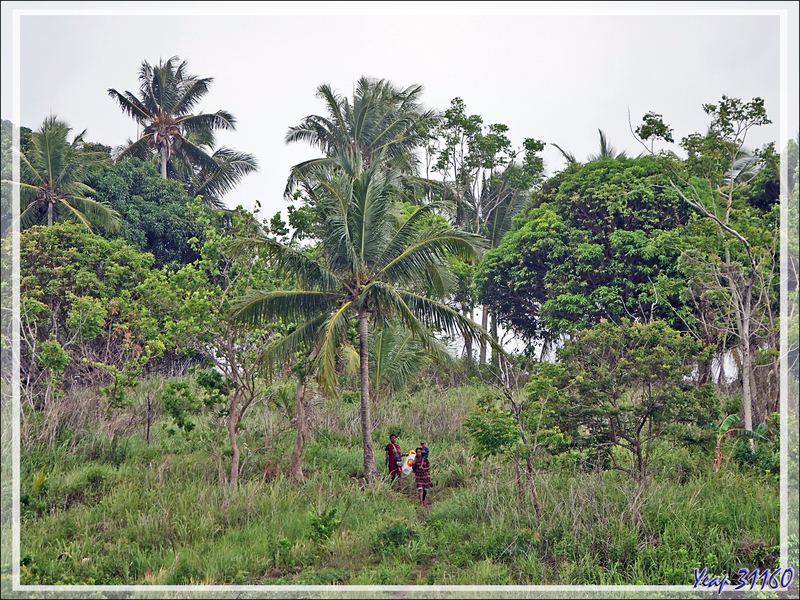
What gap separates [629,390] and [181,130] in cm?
2559

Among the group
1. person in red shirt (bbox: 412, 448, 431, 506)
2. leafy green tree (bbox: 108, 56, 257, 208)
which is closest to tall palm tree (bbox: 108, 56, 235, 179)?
leafy green tree (bbox: 108, 56, 257, 208)

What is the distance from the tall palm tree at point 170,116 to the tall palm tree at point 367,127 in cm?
718

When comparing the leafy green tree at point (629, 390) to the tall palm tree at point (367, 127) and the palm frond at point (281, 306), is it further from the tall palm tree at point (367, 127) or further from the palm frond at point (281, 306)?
the tall palm tree at point (367, 127)

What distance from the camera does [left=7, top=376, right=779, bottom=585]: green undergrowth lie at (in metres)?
9.67

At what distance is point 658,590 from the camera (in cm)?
852

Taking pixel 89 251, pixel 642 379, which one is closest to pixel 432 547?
pixel 642 379

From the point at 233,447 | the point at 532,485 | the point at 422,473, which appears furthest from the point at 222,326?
the point at 532,485

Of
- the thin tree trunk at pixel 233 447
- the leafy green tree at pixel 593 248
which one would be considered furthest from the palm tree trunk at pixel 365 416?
the leafy green tree at pixel 593 248

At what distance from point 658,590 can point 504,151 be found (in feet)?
67.2

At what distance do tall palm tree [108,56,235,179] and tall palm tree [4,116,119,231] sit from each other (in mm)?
8444

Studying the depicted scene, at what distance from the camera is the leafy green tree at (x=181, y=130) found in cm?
3048

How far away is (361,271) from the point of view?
13094 mm

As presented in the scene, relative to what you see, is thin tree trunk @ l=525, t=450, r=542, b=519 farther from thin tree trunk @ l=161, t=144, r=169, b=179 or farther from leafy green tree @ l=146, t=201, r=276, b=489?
thin tree trunk @ l=161, t=144, r=169, b=179

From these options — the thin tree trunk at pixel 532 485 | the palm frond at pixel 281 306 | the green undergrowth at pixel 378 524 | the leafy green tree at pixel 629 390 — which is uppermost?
the palm frond at pixel 281 306
